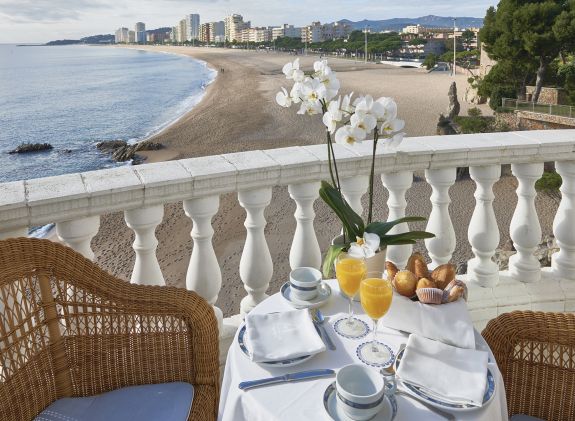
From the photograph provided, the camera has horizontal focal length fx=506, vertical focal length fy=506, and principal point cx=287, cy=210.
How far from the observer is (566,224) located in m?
2.59

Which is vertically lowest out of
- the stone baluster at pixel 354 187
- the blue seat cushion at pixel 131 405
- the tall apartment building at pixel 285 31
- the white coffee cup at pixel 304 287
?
the blue seat cushion at pixel 131 405

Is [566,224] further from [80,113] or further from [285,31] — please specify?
[285,31]

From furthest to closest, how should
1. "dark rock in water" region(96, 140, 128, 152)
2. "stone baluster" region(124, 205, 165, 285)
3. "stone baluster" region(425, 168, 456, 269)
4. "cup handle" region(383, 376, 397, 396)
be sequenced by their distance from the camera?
1. "dark rock in water" region(96, 140, 128, 152)
2. "stone baluster" region(425, 168, 456, 269)
3. "stone baluster" region(124, 205, 165, 285)
4. "cup handle" region(383, 376, 397, 396)

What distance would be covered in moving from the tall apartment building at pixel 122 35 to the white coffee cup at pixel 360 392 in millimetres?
206514

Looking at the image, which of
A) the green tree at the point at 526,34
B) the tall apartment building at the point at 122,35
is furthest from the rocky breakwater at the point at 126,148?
the tall apartment building at the point at 122,35

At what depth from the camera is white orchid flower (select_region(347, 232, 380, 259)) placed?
1527 millimetres

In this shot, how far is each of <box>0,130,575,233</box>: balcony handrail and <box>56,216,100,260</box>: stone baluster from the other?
5 cm

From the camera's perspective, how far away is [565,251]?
2.66 metres

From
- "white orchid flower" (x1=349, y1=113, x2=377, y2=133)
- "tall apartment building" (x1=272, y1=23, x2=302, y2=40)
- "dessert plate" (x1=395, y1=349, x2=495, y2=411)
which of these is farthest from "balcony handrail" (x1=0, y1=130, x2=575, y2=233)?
"tall apartment building" (x1=272, y1=23, x2=302, y2=40)

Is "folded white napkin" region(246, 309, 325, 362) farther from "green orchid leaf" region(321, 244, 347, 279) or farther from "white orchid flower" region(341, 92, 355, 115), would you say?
"white orchid flower" region(341, 92, 355, 115)

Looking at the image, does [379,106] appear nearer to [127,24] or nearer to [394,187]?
[394,187]

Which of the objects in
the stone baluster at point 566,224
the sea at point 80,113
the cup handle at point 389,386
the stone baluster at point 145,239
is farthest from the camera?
the sea at point 80,113

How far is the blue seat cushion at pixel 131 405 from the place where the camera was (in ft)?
5.00

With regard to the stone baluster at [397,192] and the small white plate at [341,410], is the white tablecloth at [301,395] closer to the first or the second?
the small white plate at [341,410]
